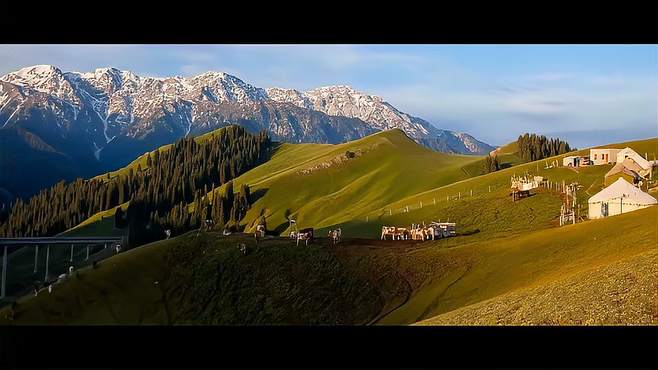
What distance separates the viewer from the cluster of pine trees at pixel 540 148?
151750mm

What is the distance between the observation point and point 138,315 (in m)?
41.8

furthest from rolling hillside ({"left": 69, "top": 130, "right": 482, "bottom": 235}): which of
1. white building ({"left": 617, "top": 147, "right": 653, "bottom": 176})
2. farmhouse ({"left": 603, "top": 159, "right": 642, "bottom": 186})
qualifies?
farmhouse ({"left": 603, "top": 159, "right": 642, "bottom": 186})

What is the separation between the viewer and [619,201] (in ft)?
191

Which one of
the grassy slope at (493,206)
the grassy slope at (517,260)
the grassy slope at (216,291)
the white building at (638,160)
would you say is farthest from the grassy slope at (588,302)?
the white building at (638,160)

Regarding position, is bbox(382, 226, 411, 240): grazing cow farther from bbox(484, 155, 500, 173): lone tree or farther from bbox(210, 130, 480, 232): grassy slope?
bbox(484, 155, 500, 173): lone tree

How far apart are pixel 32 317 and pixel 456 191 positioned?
73.6 meters

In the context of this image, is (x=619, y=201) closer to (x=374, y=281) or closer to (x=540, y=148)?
(x=374, y=281)

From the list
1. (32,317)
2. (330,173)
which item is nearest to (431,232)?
(32,317)

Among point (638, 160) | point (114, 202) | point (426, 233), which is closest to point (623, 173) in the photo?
point (638, 160)

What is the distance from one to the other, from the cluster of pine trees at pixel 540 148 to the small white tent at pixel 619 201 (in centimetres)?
9360

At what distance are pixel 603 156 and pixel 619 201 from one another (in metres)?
34.7
